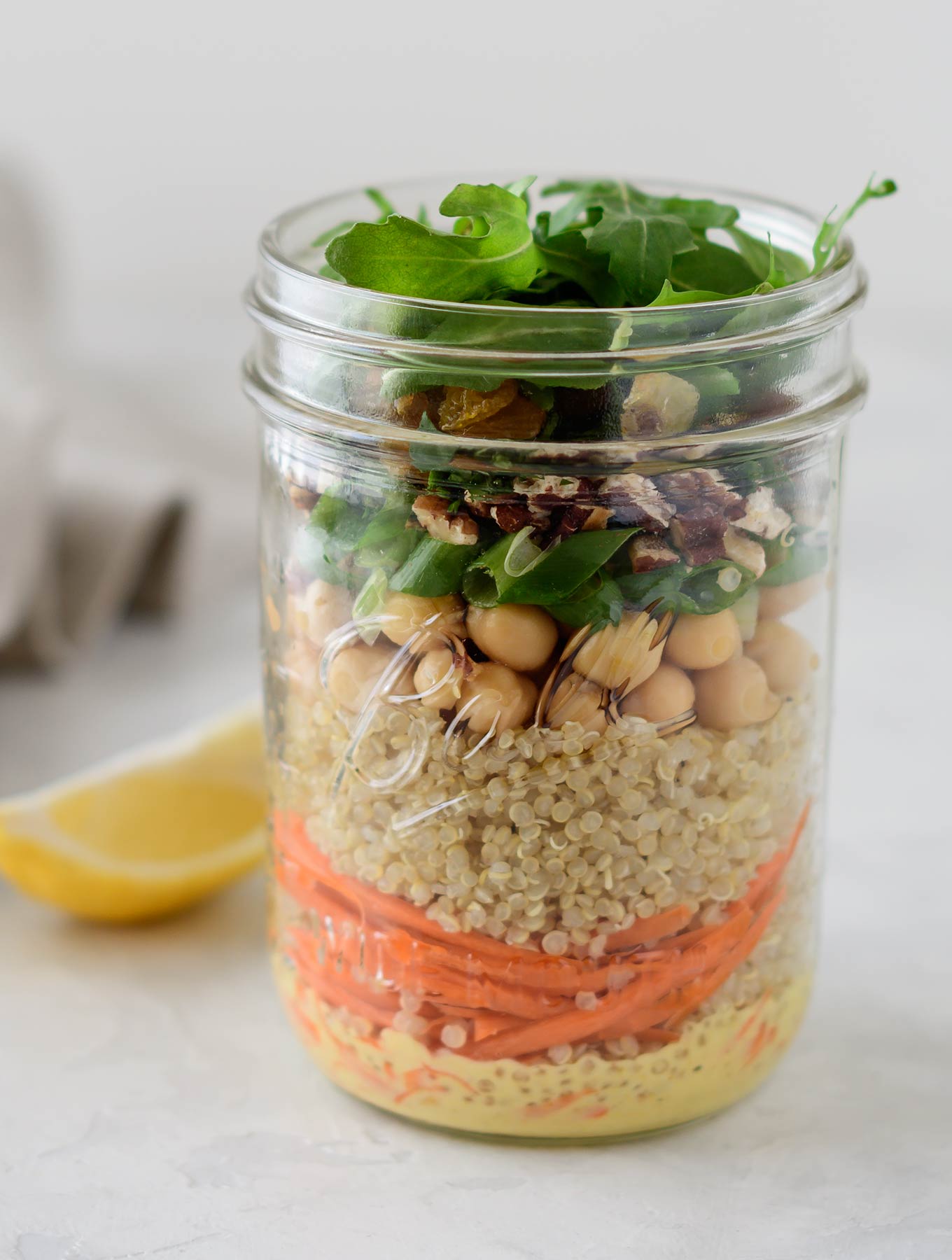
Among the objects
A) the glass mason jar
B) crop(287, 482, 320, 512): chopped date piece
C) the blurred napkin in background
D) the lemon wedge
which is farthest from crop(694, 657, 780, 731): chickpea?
the blurred napkin in background

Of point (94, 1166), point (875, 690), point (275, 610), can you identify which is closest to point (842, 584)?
point (875, 690)

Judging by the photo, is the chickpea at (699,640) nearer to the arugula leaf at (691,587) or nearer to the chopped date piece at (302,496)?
the arugula leaf at (691,587)

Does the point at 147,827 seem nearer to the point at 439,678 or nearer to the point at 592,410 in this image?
the point at 439,678

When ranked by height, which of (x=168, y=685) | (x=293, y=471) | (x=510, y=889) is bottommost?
(x=168, y=685)

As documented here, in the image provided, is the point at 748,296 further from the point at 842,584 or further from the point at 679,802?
the point at 842,584

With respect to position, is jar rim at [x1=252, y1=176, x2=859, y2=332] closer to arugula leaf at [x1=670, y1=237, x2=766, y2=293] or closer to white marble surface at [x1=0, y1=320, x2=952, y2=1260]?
arugula leaf at [x1=670, y1=237, x2=766, y2=293]

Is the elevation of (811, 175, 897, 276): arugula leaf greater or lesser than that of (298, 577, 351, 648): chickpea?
greater

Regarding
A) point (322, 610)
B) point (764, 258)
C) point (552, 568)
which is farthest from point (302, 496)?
point (764, 258)
